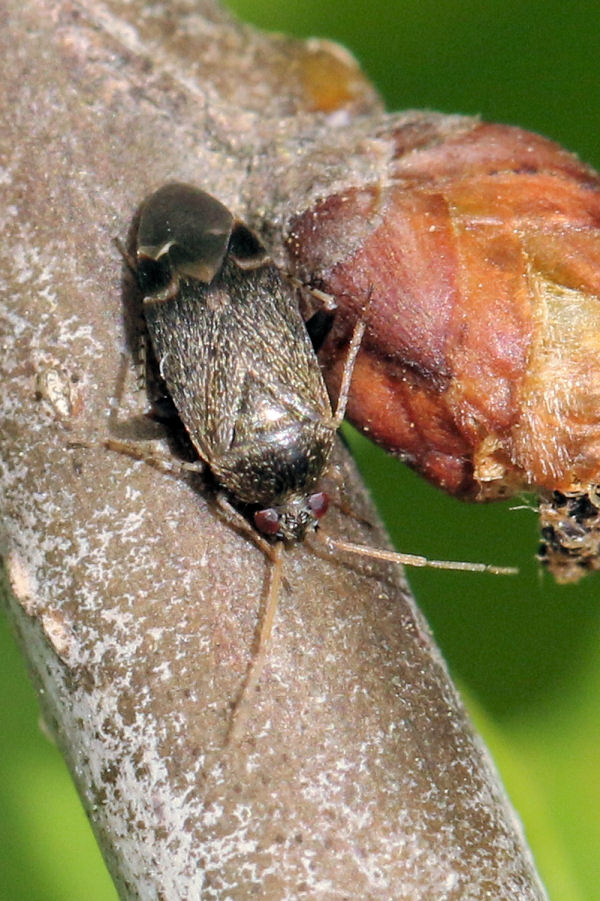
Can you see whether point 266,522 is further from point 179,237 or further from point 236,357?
point 179,237

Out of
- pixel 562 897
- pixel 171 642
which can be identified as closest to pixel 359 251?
pixel 171 642

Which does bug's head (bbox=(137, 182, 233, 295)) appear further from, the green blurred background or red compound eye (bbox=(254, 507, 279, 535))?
the green blurred background

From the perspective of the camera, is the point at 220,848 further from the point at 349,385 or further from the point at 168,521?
the point at 349,385

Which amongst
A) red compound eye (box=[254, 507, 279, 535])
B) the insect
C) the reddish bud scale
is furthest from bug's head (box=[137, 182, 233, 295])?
red compound eye (box=[254, 507, 279, 535])

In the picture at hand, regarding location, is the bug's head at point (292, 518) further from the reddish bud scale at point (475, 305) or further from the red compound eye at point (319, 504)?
the reddish bud scale at point (475, 305)

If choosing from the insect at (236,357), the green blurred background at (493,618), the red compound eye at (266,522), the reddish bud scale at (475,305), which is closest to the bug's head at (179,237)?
the insect at (236,357)
